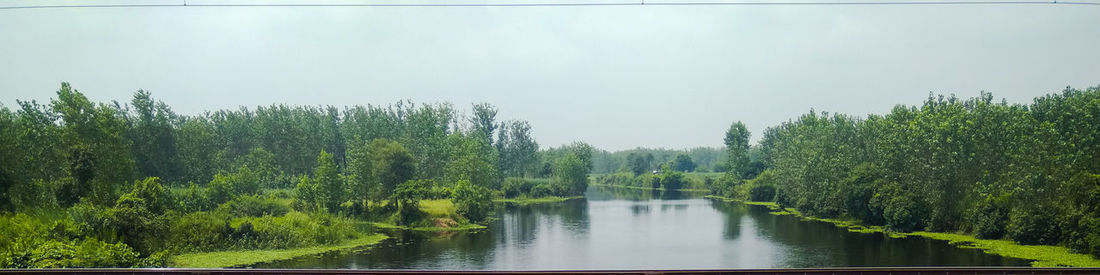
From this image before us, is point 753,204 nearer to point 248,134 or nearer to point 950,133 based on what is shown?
point 950,133

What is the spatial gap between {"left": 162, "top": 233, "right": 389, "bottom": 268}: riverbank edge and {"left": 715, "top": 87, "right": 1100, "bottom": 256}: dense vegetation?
43.7m

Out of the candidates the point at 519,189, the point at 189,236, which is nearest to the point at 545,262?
the point at 189,236

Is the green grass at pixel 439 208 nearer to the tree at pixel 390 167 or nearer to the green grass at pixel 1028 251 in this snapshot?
the tree at pixel 390 167

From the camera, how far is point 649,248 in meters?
48.7

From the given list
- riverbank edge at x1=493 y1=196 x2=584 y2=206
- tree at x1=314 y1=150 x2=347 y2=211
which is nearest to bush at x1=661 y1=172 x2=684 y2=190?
riverbank edge at x1=493 y1=196 x2=584 y2=206

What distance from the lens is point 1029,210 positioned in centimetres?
4697

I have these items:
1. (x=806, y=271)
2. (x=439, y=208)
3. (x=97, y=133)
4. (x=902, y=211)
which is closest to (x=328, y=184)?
(x=439, y=208)

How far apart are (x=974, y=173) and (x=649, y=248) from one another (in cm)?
2711

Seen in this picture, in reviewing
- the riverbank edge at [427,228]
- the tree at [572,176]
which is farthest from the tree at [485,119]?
the riverbank edge at [427,228]

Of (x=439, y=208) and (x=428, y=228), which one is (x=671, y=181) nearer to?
(x=439, y=208)

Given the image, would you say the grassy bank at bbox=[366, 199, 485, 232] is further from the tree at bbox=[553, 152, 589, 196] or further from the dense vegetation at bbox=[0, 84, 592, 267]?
the tree at bbox=[553, 152, 589, 196]

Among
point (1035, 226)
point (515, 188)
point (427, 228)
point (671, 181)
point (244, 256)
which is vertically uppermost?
point (671, 181)

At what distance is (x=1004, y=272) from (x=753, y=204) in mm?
77394

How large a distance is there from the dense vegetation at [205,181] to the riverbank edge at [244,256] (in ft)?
3.61
